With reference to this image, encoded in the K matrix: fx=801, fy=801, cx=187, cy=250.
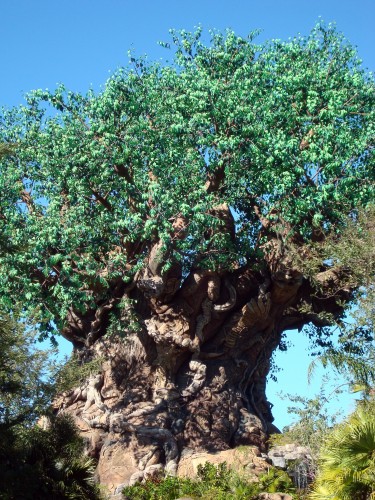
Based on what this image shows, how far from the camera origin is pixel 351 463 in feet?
43.4

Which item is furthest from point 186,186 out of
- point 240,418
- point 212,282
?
point 240,418

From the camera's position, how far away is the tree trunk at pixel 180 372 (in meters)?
20.3

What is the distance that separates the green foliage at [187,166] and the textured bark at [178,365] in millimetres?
1015

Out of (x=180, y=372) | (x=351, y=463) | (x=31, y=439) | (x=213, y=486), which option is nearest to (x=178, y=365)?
(x=180, y=372)

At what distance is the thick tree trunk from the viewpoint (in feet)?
66.6

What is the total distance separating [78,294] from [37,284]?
3.68ft

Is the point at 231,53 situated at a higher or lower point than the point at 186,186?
higher

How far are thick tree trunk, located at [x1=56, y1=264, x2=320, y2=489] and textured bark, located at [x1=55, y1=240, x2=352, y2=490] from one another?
27 millimetres

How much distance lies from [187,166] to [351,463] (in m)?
9.20

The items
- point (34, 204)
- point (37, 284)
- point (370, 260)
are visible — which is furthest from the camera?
point (34, 204)

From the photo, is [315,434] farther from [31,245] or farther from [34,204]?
[34,204]

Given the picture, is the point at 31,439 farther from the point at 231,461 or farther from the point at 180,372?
the point at 180,372

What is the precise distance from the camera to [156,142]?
2042 cm

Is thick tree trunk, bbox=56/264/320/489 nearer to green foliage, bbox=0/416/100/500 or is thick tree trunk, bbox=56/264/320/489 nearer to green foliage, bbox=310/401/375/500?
green foliage, bbox=0/416/100/500
